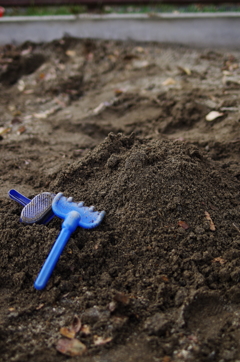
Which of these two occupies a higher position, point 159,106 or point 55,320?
point 159,106

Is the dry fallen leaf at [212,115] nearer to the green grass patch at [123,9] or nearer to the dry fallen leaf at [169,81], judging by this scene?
the dry fallen leaf at [169,81]

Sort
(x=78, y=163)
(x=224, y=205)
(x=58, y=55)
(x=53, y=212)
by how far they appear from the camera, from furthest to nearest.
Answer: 1. (x=58, y=55)
2. (x=78, y=163)
3. (x=224, y=205)
4. (x=53, y=212)

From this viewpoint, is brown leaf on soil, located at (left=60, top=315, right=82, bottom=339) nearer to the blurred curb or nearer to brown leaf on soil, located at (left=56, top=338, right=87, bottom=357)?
brown leaf on soil, located at (left=56, top=338, right=87, bottom=357)

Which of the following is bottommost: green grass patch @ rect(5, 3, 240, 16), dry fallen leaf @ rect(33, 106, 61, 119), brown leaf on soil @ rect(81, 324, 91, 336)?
brown leaf on soil @ rect(81, 324, 91, 336)

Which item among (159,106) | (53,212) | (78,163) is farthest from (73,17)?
(53,212)

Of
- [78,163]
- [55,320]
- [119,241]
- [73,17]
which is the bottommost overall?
[55,320]

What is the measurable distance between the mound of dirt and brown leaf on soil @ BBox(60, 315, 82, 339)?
27 mm

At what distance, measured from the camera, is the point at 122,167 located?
202 cm

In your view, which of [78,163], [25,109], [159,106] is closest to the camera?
[78,163]

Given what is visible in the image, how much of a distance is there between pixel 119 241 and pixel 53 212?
41cm

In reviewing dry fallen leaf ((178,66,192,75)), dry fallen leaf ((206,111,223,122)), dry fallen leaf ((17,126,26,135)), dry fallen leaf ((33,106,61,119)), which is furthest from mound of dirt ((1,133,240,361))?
dry fallen leaf ((178,66,192,75))

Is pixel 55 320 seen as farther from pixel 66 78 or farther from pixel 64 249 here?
pixel 66 78

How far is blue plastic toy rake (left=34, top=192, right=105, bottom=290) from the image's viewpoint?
1.52 m

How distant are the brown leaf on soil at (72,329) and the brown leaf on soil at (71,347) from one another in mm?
22
